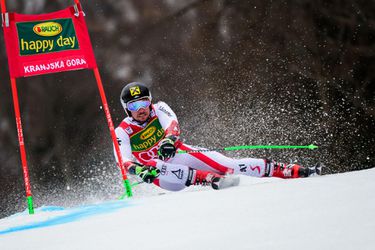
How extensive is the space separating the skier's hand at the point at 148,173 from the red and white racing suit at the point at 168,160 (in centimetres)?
11

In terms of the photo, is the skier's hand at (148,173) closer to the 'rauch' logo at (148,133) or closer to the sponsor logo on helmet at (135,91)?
the 'rauch' logo at (148,133)

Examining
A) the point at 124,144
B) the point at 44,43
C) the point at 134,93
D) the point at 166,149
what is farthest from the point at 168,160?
the point at 44,43

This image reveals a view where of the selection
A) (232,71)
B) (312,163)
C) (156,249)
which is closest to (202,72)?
(232,71)

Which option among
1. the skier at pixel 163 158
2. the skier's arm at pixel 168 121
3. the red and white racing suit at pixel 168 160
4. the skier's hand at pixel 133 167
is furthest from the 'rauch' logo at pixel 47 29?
the skier's hand at pixel 133 167

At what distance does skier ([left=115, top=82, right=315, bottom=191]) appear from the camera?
17.8 feet

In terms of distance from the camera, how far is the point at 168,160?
575 cm

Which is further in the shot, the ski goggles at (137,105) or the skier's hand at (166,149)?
the ski goggles at (137,105)

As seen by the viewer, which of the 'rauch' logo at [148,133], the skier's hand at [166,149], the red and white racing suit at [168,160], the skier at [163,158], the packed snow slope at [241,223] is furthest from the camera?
the 'rauch' logo at [148,133]

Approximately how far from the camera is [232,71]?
15.5m

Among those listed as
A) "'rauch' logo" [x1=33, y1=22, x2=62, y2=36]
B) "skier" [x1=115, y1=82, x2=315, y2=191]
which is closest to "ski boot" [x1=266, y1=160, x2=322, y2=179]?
"skier" [x1=115, y1=82, x2=315, y2=191]

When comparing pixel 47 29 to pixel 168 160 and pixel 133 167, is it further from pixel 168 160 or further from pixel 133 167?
pixel 168 160

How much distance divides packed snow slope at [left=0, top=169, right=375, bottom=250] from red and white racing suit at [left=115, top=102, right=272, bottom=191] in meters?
1.82

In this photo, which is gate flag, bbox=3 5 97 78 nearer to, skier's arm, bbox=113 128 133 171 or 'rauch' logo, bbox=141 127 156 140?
skier's arm, bbox=113 128 133 171

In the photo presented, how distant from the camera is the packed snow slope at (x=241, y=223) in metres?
2.07
